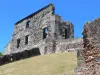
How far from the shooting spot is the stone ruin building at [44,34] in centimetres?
4277

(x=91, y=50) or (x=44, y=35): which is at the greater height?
(x=44, y=35)

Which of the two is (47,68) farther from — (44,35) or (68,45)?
(44,35)

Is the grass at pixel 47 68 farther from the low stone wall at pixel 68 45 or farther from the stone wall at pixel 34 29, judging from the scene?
the stone wall at pixel 34 29

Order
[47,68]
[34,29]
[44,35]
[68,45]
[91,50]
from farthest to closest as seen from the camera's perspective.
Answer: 1. [34,29]
2. [44,35]
3. [68,45]
4. [47,68]
5. [91,50]

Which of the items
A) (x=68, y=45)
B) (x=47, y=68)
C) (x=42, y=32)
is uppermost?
(x=42, y=32)

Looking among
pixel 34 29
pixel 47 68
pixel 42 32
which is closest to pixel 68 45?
pixel 42 32

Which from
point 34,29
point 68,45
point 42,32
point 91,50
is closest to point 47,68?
point 91,50

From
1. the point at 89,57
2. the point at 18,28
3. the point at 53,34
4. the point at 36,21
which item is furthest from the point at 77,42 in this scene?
the point at 89,57

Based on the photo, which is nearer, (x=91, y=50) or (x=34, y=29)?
(x=91, y=50)

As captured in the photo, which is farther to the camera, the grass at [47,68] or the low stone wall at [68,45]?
the low stone wall at [68,45]

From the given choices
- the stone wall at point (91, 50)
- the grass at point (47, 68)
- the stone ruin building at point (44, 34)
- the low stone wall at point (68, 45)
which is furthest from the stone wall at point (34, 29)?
the stone wall at point (91, 50)

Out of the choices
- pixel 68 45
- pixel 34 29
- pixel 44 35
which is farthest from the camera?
pixel 34 29

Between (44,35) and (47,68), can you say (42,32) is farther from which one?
(47,68)

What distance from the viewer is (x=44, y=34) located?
159 feet
